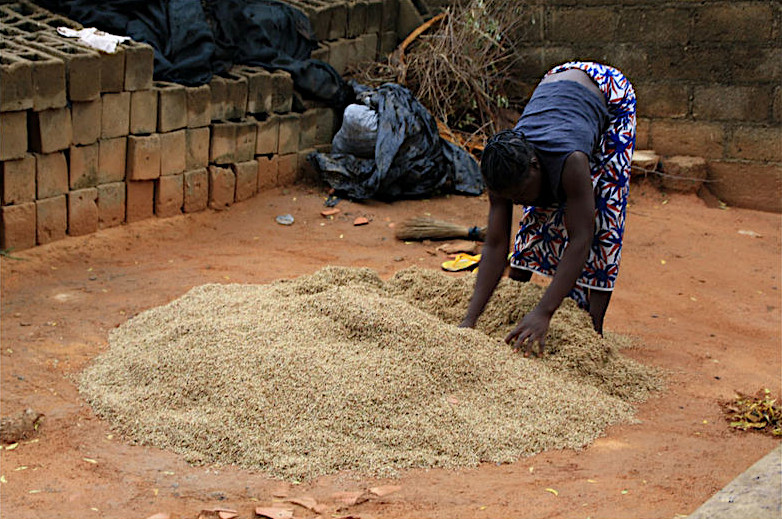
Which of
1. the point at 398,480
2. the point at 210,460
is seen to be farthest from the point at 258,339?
the point at 398,480

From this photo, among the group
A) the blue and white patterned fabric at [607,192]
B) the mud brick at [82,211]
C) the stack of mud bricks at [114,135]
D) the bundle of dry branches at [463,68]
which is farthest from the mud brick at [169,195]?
the blue and white patterned fabric at [607,192]

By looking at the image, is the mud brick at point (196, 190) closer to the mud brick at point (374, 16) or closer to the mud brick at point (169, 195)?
the mud brick at point (169, 195)

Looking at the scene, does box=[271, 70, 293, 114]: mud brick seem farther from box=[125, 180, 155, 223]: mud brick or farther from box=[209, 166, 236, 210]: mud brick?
box=[125, 180, 155, 223]: mud brick

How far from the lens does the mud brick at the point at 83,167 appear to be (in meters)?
5.08

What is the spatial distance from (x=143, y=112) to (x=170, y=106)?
0.67 ft

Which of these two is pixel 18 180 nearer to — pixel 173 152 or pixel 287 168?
pixel 173 152

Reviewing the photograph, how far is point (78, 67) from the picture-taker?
16.1 feet

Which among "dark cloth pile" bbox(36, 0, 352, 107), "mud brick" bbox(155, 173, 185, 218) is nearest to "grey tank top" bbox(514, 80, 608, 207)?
"mud brick" bbox(155, 173, 185, 218)

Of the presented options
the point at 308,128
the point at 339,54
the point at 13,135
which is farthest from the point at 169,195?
the point at 339,54

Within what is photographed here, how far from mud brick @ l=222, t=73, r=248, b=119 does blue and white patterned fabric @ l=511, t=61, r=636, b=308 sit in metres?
3.02

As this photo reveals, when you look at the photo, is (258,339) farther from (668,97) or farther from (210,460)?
(668,97)

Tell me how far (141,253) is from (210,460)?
9.20 ft

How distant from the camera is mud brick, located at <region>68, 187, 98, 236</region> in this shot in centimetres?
514

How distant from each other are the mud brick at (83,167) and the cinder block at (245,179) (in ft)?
3.79
